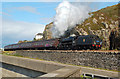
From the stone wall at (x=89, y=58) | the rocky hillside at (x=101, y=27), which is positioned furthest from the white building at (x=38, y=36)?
the stone wall at (x=89, y=58)

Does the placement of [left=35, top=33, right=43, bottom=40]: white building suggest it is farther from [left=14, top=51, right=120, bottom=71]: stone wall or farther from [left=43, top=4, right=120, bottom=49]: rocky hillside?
[left=14, top=51, right=120, bottom=71]: stone wall

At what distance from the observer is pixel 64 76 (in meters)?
5.04

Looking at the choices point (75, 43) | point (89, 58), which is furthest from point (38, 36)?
point (89, 58)

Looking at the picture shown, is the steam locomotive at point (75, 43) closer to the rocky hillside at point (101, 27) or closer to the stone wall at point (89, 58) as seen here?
the stone wall at point (89, 58)

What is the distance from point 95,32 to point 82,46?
373 inches

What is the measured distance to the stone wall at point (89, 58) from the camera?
10.6 m

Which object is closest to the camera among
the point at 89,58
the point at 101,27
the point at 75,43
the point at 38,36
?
the point at 89,58

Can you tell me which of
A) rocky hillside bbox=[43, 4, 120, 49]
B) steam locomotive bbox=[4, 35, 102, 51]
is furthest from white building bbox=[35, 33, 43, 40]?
rocky hillside bbox=[43, 4, 120, 49]

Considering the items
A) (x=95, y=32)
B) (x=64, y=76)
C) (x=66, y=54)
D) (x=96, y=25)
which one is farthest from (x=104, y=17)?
(x=64, y=76)

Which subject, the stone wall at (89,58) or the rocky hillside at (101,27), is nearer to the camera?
the stone wall at (89,58)

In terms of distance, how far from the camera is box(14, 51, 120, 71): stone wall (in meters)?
10.6

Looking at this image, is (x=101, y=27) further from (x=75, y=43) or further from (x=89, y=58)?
(x=89, y=58)

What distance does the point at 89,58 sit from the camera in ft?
40.8

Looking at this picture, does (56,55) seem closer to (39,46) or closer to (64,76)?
(39,46)
